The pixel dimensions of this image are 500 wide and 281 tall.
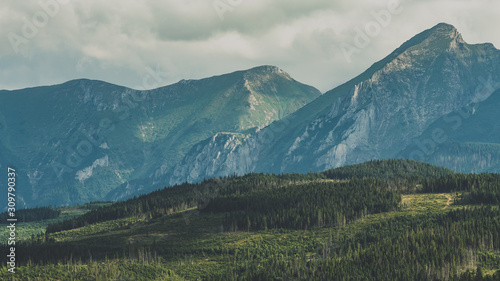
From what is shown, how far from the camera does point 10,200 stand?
200 meters

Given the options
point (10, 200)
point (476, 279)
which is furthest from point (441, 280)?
point (10, 200)

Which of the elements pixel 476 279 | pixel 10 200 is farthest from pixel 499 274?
pixel 10 200

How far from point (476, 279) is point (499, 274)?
882cm

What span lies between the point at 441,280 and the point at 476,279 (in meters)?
14.0

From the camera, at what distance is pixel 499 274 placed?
19100cm

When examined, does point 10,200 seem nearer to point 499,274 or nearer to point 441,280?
point 441,280

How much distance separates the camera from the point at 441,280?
655 ft

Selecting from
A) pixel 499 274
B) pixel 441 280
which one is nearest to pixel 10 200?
pixel 441 280

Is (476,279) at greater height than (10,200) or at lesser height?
lesser

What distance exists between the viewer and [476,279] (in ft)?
617

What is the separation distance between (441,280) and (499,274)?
59.6 feet

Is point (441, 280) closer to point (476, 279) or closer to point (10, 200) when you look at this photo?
point (476, 279)

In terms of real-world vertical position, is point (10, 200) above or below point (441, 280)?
above
